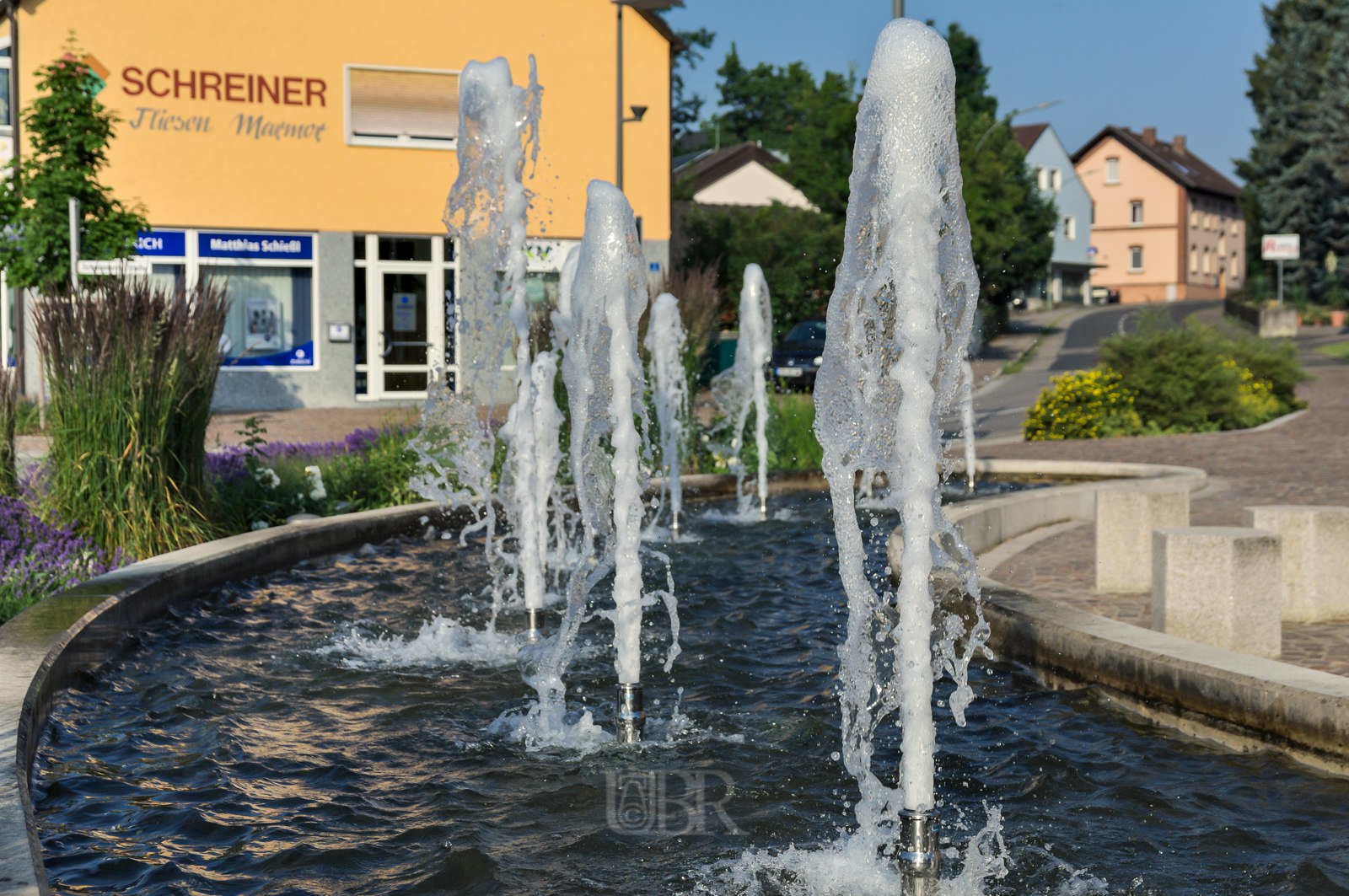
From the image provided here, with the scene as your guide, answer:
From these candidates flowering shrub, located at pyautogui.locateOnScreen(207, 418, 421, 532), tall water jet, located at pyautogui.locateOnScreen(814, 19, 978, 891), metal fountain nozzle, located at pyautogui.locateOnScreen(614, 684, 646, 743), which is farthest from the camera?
flowering shrub, located at pyautogui.locateOnScreen(207, 418, 421, 532)

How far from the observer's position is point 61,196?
16562mm

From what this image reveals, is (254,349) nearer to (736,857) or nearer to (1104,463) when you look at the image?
(1104,463)

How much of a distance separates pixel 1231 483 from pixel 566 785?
8927 mm

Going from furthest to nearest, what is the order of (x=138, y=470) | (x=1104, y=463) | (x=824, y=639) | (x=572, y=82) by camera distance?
1. (x=572, y=82)
2. (x=1104, y=463)
3. (x=138, y=470)
4. (x=824, y=639)

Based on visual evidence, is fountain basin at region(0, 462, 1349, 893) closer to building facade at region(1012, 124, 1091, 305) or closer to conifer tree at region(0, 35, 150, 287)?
conifer tree at region(0, 35, 150, 287)

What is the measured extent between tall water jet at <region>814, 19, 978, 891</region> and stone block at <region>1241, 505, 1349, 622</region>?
10.9 feet

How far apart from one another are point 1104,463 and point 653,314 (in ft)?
14.9

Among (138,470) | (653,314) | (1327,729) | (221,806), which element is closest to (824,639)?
(1327,729)

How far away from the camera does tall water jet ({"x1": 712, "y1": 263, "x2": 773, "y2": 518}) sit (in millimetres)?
12234

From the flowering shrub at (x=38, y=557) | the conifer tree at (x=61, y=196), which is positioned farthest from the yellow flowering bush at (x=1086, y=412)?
the flowering shrub at (x=38, y=557)

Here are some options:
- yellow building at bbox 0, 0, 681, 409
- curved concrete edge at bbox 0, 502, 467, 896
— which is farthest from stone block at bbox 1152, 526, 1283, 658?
yellow building at bbox 0, 0, 681, 409

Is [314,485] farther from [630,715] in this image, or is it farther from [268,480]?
[630,715]

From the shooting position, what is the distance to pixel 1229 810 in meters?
4.00

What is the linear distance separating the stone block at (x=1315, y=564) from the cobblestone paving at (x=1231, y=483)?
11cm
